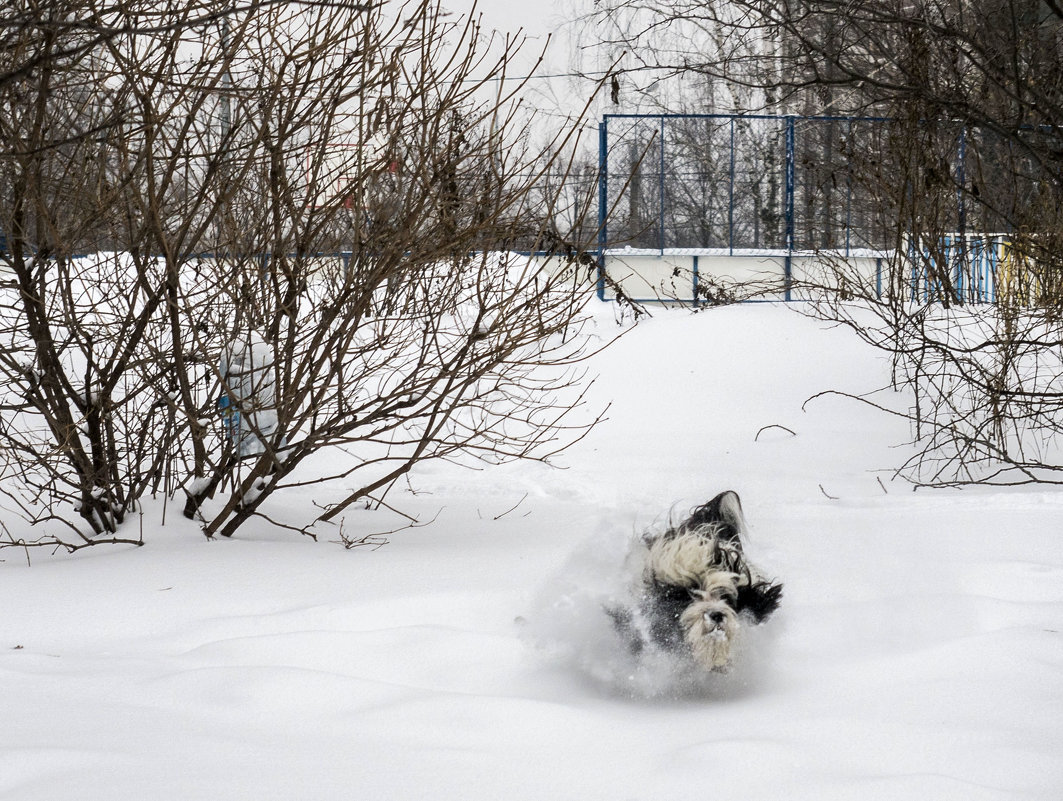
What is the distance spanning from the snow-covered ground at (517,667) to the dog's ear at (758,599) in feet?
0.20

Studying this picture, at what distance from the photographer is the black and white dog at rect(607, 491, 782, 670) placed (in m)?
2.52

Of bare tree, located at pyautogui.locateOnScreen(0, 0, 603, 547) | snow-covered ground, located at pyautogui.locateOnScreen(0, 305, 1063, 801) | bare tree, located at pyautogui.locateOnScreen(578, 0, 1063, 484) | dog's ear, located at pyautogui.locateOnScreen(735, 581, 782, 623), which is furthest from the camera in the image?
bare tree, located at pyautogui.locateOnScreen(578, 0, 1063, 484)

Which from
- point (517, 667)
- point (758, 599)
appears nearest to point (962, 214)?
point (758, 599)

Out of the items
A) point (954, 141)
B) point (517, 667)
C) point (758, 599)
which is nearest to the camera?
point (758, 599)

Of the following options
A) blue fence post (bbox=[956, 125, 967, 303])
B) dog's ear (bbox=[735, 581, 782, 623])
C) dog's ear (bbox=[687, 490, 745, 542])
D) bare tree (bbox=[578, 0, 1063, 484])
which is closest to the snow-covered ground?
dog's ear (bbox=[735, 581, 782, 623])

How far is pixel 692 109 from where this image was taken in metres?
20.7

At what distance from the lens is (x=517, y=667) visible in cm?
280

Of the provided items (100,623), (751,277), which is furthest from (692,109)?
(100,623)

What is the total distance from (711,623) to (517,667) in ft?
1.91

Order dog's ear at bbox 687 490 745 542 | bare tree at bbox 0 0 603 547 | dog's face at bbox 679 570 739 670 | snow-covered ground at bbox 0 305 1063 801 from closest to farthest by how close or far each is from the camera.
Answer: snow-covered ground at bbox 0 305 1063 801 < dog's face at bbox 679 570 739 670 < dog's ear at bbox 687 490 745 542 < bare tree at bbox 0 0 603 547

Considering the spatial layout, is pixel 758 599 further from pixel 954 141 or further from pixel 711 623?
pixel 954 141

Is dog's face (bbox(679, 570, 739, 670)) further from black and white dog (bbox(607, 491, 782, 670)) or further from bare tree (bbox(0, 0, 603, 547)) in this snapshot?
bare tree (bbox(0, 0, 603, 547))

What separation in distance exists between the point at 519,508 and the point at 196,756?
130 inches

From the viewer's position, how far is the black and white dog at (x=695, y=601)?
2.52m
